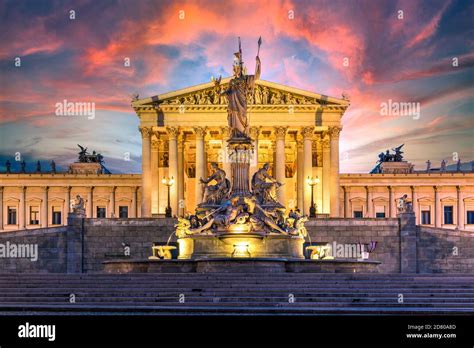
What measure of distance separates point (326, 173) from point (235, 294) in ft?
173

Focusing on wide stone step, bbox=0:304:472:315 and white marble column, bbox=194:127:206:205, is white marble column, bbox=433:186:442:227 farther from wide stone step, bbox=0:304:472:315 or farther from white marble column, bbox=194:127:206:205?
wide stone step, bbox=0:304:472:315

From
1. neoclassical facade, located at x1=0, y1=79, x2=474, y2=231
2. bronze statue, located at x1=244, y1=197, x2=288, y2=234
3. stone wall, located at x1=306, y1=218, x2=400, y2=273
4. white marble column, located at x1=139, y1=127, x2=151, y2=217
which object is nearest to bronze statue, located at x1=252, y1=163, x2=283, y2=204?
bronze statue, located at x1=244, y1=197, x2=288, y2=234

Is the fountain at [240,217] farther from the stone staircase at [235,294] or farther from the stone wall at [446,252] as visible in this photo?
the stone wall at [446,252]

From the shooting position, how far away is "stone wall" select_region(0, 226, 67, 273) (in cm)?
4909

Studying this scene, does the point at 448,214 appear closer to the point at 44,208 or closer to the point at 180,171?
the point at 180,171

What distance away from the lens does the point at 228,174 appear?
7212cm

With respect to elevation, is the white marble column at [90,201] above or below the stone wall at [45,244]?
above

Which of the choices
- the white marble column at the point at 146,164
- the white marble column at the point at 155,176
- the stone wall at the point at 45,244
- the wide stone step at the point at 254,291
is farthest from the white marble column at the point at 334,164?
the wide stone step at the point at 254,291

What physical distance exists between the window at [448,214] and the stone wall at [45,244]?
167 ft

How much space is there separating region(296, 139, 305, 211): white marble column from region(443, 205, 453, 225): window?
21.0 meters

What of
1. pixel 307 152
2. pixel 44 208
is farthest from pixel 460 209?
pixel 44 208

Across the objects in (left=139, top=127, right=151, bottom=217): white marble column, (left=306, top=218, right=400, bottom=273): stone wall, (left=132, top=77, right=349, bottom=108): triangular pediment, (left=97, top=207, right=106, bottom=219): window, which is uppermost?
(left=132, top=77, right=349, bottom=108): triangular pediment

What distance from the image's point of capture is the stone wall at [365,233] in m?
50.3
